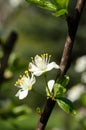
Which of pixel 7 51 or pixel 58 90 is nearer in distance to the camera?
pixel 58 90

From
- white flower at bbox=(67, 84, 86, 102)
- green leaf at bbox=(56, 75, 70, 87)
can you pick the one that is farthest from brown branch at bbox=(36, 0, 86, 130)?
white flower at bbox=(67, 84, 86, 102)

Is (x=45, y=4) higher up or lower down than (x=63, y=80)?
higher up

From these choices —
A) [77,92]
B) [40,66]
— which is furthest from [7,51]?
[77,92]

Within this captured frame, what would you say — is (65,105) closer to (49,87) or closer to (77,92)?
(49,87)

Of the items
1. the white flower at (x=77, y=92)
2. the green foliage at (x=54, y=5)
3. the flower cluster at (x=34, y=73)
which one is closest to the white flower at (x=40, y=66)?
the flower cluster at (x=34, y=73)

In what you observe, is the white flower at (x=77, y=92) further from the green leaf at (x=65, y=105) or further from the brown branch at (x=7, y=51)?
the green leaf at (x=65, y=105)

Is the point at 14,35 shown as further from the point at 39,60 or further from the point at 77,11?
the point at 77,11

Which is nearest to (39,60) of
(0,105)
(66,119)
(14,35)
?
(14,35)

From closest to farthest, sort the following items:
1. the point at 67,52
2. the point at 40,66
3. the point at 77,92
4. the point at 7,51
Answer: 1. the point at 67,52
2. the point at 40,66
3. the point at 7,51
4. the point at 77,92
